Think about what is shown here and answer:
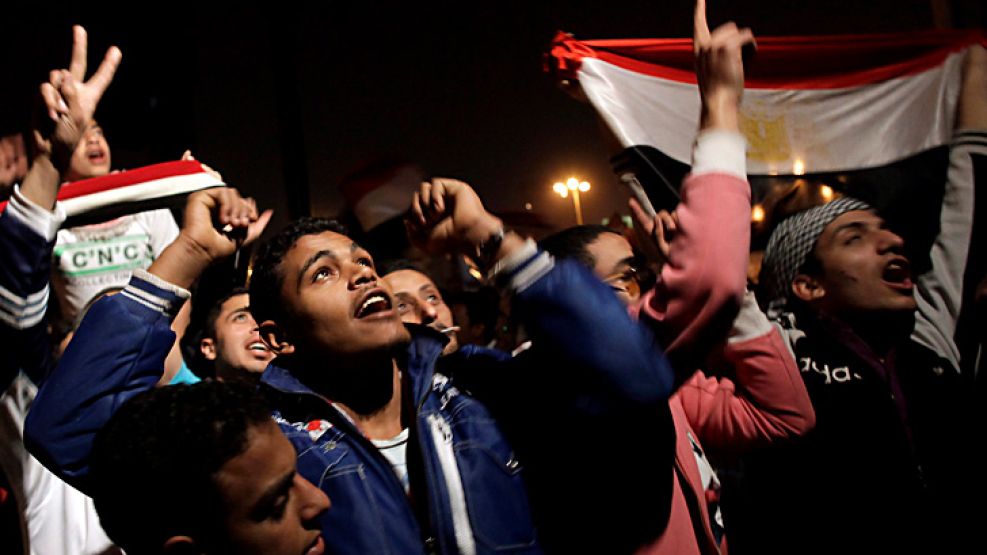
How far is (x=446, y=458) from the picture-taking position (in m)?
1.48

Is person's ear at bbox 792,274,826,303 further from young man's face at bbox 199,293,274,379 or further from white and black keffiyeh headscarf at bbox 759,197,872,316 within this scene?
young man's face at bbox 199,293,274,379

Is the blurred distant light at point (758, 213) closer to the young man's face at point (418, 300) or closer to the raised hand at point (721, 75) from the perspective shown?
the young man's face at point (418, 300)

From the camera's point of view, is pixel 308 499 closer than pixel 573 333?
No

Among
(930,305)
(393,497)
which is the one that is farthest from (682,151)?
(393,497)

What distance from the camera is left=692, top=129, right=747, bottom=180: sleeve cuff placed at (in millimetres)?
1318

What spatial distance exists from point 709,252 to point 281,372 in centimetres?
103

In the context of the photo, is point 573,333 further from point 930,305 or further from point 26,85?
point 26,85

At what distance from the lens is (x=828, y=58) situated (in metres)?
3.25

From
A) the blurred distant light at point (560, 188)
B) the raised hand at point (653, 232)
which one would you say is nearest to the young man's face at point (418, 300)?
the raised hand at point (653, 232)

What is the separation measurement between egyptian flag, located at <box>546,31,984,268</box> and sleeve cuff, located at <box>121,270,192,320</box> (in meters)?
1.64

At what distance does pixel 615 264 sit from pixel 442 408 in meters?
0.92

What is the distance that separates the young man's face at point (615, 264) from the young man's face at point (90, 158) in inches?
105

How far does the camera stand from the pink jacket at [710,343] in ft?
4.14

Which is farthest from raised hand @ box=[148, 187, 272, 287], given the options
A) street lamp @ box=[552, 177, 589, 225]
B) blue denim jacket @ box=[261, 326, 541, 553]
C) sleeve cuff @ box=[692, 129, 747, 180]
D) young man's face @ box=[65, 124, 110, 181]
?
street lamp @ box=[552, 177, 589, 225]
